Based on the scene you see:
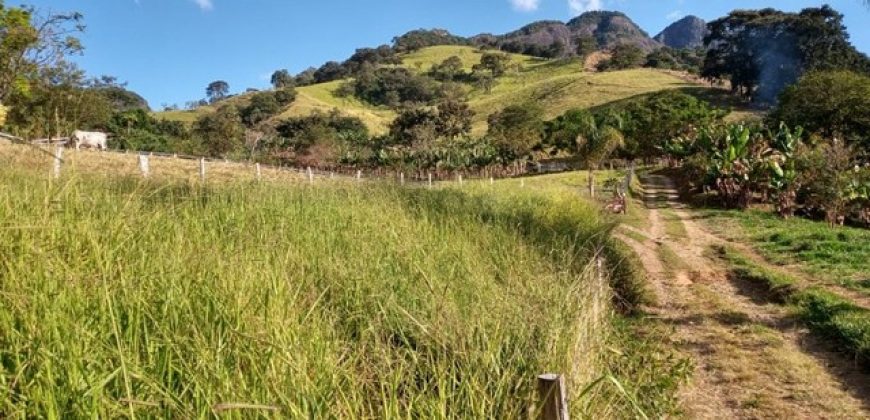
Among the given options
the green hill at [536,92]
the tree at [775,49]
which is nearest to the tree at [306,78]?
the green hill at [536,92]

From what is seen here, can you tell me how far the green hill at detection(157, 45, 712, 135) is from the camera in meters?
76.8

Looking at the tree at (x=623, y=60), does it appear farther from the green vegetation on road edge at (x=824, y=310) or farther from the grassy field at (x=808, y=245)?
the green vegetation on road edge at (x=824, y=310)

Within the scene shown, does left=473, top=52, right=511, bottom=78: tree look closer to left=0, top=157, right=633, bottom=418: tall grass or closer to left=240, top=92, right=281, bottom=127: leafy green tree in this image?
left=240, top=92, right=281, bottom=127: leafy green tree

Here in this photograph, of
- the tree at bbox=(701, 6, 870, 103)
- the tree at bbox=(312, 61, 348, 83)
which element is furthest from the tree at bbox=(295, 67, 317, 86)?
the tree at bbox=(701, 6, 870, 103)

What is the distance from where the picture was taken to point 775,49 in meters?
64.4

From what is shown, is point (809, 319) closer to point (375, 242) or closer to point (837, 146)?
point (375, 242)

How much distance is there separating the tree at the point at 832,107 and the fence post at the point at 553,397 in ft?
111

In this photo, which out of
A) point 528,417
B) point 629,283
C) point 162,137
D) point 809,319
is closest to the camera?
point 528,417

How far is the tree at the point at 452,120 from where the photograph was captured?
6341 centimetres

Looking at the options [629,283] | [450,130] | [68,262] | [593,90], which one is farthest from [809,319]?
[593,90]

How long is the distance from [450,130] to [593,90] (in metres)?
25.1

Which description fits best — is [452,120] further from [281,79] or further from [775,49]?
[281,79]

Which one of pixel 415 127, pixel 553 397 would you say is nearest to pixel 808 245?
pixel 553 397

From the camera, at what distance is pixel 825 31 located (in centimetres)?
6147
